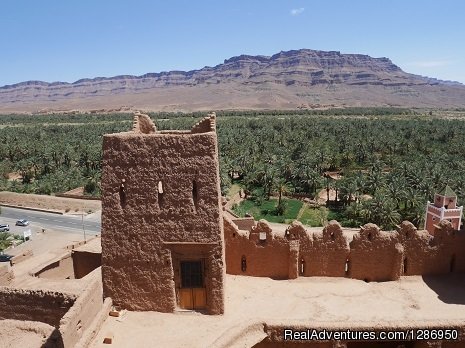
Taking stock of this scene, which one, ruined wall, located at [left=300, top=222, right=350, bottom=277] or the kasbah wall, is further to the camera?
ruined wall, located at [left=300, top=222, right=350, bottom=277]

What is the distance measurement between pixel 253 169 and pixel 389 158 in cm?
2569

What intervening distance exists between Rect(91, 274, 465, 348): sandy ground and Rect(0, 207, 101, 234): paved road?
31.5 m

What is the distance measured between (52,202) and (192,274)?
45.3 metres

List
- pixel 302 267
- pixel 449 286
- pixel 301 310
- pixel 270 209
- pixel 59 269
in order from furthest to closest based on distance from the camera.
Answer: pixel 270 209
pixel 59 269
pixel 302 267
pixel 449 286
pixel 301 310

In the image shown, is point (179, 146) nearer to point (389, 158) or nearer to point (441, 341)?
point (441, 341)

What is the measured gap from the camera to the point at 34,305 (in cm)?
1678

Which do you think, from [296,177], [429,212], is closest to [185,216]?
[429,212]

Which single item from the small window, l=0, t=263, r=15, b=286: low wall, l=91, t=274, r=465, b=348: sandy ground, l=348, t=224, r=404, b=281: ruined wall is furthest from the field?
l=0, t=263, r=15, b=286: low wall

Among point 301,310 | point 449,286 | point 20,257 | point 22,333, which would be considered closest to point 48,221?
point 20,257

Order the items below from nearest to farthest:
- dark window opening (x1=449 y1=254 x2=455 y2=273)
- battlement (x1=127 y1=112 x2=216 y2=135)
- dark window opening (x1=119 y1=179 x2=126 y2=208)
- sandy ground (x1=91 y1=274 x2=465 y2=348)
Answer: sandy ground (x1=91 y1=274 x2=465 y2=348), dark window opening (x1=119 y1=179 x2=126 y2=208), battlement (x1=127 y1=112 x2=216 y2=135), dark window opening (x1=449 y1=254 x2=455 y2=273)

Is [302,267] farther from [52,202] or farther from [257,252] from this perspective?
[52,202]

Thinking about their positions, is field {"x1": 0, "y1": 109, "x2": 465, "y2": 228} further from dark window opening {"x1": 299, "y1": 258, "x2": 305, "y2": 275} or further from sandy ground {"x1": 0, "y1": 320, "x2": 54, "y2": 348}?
sandy ground {"x1": 0, "y1": 320, "x2": 54, "y2": 348}

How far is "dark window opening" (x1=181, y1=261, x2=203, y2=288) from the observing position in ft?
51.3

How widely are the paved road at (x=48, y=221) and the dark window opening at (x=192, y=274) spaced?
31.9 metres
